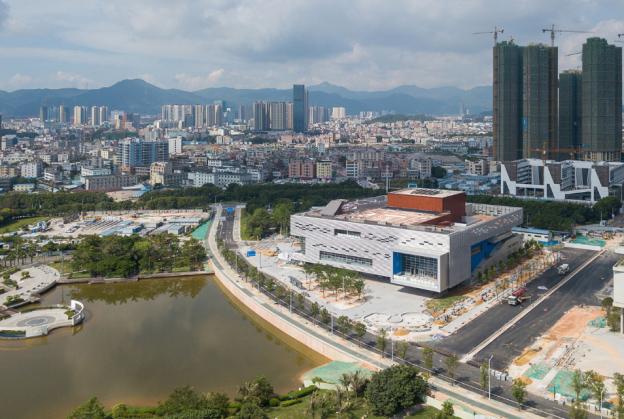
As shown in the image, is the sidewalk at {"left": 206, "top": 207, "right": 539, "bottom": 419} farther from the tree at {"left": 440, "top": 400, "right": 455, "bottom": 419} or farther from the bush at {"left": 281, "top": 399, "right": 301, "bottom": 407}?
the bush at {"left": 281, "top": 399, "right": 301, "bottom": 407}


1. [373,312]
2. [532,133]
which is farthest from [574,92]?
[373,312]

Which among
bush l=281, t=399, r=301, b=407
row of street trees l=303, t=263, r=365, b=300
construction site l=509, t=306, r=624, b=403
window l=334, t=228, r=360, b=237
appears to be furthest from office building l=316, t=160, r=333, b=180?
bush l=281, t=399, r=301, b=407

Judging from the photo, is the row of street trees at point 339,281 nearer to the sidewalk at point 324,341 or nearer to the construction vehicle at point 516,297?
the sidewalk at point 324,341

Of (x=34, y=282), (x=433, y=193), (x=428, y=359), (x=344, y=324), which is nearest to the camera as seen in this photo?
(x=428, y=359)

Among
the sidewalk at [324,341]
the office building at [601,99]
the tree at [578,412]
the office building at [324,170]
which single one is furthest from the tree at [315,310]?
the office building at [601,99]

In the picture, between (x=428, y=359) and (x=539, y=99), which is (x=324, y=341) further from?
(x=539, y=99)

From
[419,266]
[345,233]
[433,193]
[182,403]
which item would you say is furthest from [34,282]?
[433,193]

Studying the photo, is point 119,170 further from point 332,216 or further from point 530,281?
point 530,281
